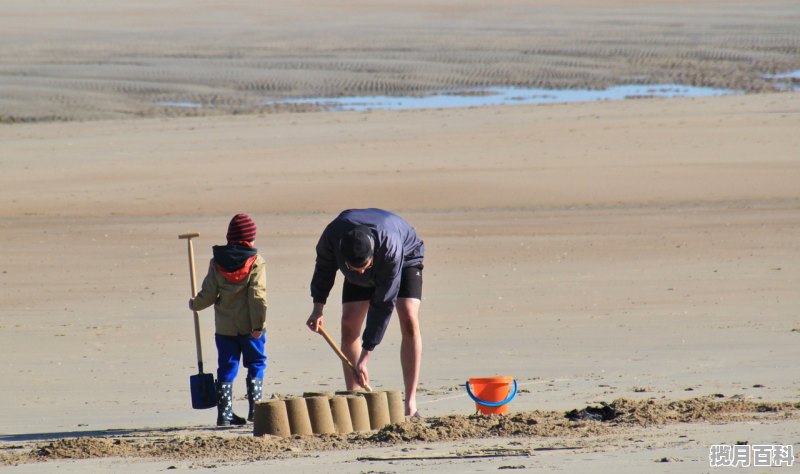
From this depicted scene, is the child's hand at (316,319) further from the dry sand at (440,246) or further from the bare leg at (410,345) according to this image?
the dry sand at (440,246)

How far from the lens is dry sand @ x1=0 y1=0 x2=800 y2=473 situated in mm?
6656

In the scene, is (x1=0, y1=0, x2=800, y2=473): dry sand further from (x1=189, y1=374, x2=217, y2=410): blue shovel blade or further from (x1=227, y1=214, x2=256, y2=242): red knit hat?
(x1=227, y1=214, x2=256, y2=242): red knit hat

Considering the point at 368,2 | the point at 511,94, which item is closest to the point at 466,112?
the point at 511,94

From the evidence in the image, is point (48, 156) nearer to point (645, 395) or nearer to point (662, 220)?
point (662, 220)

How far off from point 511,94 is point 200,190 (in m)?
12.8

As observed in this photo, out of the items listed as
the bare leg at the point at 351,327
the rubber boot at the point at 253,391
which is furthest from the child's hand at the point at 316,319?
the rubber boot at the point at 253,391

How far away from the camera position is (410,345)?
723 centimetres

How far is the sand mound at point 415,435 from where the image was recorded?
6.42 m

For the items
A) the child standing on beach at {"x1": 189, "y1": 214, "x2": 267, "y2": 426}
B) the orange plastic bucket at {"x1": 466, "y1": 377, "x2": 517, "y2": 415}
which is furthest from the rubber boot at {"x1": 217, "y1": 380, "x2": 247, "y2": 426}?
the orange plastic bucket at {"x1": 466, "y1": 377, "x2": 517, "y2": 415}

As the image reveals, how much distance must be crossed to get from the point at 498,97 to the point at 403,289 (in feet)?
73.7

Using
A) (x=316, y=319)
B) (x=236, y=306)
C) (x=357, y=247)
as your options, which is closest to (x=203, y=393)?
(x=236, y=306)

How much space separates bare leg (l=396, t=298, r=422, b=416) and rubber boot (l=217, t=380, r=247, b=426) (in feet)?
3.02

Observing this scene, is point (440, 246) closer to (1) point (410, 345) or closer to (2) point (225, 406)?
(1) point (410, 345)

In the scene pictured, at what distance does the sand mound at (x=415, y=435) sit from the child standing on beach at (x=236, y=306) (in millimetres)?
400
